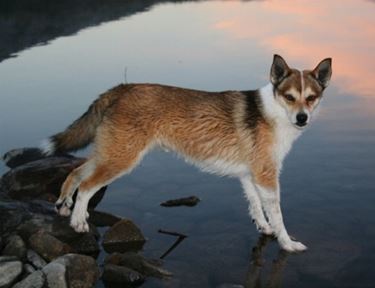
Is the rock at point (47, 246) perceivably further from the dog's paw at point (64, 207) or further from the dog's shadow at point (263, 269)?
the dog's shadow at point (263, 269)

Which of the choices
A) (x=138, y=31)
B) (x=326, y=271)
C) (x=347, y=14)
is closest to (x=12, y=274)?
(x=326, y=271)

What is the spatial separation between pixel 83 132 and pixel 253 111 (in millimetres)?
2358

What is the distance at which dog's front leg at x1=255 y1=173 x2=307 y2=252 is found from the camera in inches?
316

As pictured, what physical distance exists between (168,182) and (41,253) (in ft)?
10.1

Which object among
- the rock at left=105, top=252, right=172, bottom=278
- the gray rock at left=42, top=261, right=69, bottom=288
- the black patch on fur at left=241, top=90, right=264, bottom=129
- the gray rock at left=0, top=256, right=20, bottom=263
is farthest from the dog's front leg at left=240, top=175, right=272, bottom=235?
the gray rock at left=0, top=256, right=20, bottom=263

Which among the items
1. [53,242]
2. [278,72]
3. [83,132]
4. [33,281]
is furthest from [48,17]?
[33,281]

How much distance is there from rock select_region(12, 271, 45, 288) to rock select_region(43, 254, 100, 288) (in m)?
0.09

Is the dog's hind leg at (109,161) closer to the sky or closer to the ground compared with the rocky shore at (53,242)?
closer to the sky

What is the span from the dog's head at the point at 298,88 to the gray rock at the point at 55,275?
11.1 feet

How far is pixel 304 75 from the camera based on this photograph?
25.9 ft

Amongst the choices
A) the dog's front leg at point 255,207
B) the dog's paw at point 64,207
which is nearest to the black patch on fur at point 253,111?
the dog's front leg at point 255,207

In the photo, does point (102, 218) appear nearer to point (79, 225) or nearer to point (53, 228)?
point (79, 225)

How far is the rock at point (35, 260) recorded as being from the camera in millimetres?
7216

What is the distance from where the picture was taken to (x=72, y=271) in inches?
271
